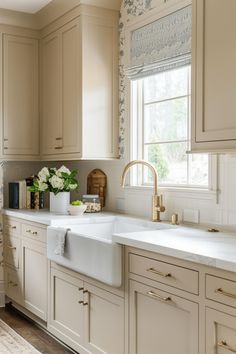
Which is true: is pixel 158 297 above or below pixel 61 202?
below

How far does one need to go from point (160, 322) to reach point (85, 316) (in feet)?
2.56

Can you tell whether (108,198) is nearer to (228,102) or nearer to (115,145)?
(115,145)

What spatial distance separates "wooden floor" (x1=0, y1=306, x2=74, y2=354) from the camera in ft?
10.7

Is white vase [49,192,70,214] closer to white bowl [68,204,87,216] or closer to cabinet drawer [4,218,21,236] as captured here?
white bowl [68,204,87,216]

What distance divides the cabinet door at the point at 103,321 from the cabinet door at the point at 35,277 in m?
0.67

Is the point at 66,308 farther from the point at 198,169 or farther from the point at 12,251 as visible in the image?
the point at 198,169

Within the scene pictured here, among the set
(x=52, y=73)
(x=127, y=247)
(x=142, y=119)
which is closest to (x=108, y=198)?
(x=142, y=119)

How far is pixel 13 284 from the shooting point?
160 inches

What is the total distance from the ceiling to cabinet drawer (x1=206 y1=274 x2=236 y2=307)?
110 inches

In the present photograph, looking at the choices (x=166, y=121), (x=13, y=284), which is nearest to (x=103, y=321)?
(x=166, y=121)

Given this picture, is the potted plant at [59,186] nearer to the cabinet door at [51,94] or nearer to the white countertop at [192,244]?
the cabinet door at [51,94]

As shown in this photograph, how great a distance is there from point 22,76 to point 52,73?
0.34 meters

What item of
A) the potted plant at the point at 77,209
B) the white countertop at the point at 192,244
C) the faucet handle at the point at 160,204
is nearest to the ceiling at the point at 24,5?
the potted plant at the point at 77,209

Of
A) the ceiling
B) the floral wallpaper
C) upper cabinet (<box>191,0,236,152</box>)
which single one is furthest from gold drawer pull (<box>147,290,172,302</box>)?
the ceiling
